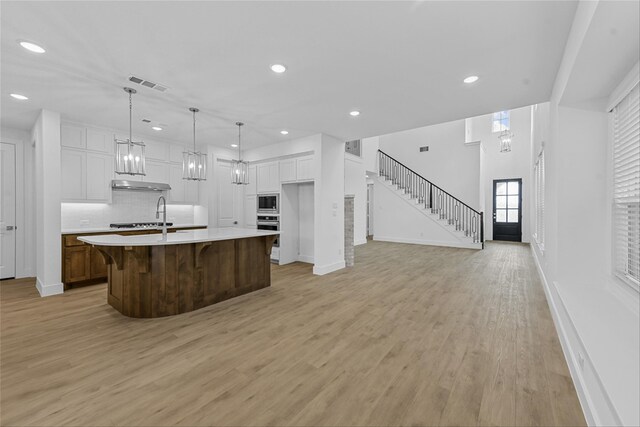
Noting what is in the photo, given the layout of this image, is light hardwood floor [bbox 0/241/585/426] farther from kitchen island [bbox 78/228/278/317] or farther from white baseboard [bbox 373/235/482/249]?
white baseboard [bbox 373/235/482/249]

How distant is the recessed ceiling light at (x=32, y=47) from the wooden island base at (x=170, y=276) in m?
2.15

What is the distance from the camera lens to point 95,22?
2.26 metres

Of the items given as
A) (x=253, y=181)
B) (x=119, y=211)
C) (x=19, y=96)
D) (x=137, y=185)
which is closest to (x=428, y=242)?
(x=253, y=181)

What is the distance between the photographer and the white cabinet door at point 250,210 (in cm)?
694

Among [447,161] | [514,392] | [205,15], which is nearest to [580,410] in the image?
[514,392]

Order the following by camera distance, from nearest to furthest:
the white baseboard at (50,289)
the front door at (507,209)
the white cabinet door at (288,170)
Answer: the white baseboard at (50,289) < the white cabinet door at (288,170) < the front door at (507,209)

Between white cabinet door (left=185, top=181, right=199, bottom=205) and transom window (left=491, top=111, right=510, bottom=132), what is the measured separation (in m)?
11.2

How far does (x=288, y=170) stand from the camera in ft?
20.4

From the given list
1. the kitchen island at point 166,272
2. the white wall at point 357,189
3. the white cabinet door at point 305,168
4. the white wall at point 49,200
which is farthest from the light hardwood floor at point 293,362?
the white wall at point 357,189

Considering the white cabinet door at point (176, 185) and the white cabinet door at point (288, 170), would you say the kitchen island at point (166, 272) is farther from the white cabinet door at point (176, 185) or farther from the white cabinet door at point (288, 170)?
the white cabinet door at point (176, 185)

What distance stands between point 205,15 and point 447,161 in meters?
10.2

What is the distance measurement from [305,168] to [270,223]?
65.9 inches

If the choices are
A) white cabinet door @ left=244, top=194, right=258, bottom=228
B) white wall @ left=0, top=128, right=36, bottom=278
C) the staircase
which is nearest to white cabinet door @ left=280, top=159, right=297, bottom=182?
white cabinet door @ left=244, top=194, right=258, bottom=228

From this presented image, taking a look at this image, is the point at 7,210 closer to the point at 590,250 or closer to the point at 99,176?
the point at 99,176
